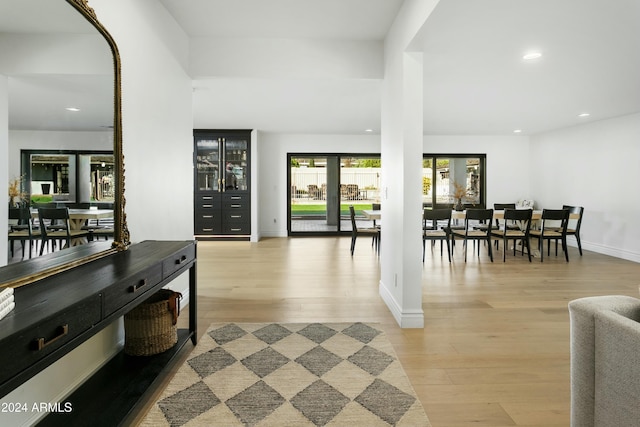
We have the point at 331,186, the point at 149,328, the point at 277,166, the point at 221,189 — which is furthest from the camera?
the point at 331,186

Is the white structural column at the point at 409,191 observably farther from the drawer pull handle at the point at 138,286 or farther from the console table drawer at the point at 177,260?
the drawer pull handle at the point at 138,286

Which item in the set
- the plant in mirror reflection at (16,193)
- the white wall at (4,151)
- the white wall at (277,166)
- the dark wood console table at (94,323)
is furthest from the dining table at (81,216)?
the white wall at (277,166)

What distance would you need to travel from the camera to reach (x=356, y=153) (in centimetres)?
873

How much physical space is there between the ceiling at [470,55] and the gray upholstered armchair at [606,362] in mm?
1946

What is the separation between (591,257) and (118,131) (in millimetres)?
7121

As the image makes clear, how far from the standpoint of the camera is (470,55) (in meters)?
3.42

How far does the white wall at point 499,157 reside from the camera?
8672 millimetres

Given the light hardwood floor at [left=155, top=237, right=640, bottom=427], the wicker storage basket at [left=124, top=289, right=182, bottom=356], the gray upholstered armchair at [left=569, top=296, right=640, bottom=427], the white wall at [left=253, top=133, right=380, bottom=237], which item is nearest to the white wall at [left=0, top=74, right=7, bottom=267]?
the wicker storage basket at [left=124, top=289, right=182, bottom=356]

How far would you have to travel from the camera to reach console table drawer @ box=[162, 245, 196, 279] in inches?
80.6

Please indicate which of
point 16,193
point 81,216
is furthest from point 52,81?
point 81,216

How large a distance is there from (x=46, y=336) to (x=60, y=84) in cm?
131

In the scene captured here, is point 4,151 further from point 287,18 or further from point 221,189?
point 221,189

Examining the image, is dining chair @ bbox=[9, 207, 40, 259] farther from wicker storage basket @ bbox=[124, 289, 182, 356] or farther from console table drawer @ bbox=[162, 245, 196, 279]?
wicker storage basket @ bbox=[124, 289, 182, 356]

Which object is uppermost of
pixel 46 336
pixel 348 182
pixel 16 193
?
pixel 348 182
